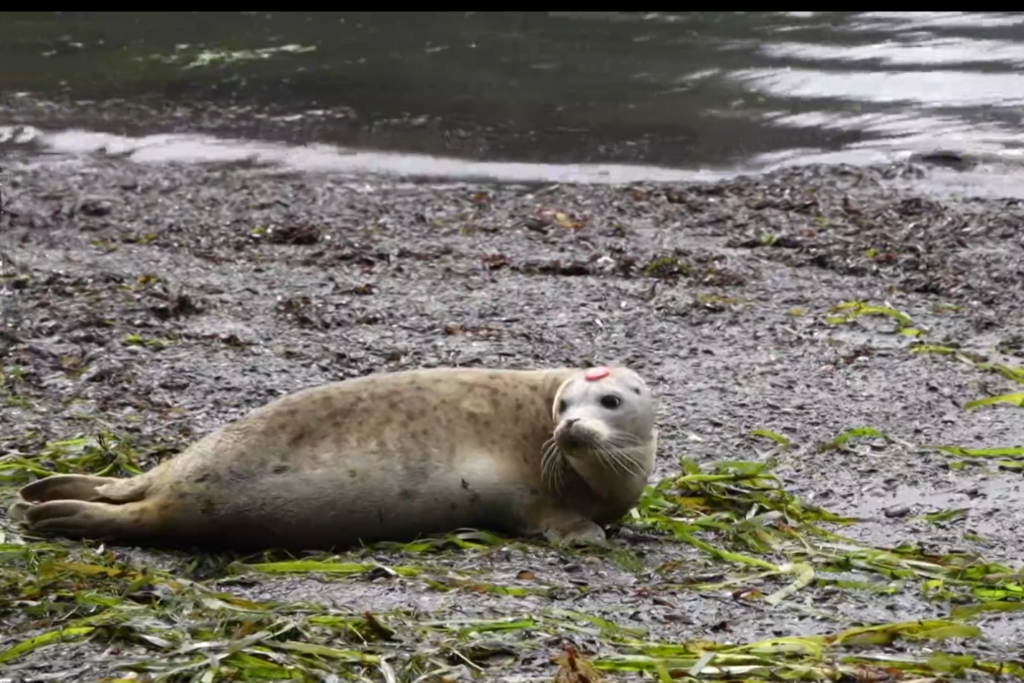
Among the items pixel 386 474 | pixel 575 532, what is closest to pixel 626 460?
pixel 575 532

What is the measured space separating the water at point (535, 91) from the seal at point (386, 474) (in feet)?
23.6

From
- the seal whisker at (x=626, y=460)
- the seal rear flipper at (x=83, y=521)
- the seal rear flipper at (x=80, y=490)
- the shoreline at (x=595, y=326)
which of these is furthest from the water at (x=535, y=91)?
the seal rear flipper at (x=83, y=521)

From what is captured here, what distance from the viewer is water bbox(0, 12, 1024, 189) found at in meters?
12.9

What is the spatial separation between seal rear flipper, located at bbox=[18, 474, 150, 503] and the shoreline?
160 millimetres

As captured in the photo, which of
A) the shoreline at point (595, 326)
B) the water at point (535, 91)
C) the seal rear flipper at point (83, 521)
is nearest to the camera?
the shoreline at point (595, 326)

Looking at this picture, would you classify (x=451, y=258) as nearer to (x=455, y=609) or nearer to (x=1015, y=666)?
(x=455, y=609)

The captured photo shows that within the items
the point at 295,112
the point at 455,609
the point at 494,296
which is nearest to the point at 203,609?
the point at 455,609

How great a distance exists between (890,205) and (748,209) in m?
0.93

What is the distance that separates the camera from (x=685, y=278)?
8688mm

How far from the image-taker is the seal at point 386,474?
478 centimetres

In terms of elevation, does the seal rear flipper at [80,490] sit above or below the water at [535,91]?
above

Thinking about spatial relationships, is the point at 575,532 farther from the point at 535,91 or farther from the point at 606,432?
the point at 535,91

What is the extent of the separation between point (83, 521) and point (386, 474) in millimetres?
908

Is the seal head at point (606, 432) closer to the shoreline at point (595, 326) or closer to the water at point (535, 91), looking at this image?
the shoreline at point (595, 326)
